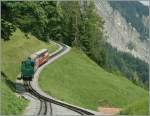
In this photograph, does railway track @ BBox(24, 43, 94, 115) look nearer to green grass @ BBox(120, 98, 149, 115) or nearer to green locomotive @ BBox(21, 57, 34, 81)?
green locomotive @ BBox(21, 57, 34, 81)

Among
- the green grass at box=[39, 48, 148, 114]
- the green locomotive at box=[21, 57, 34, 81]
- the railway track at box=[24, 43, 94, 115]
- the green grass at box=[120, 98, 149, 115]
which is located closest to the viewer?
the green grass at box=[120, 98, 149, 115]

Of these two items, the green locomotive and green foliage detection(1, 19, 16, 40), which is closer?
green foliage detection(1, 19, 16, 40)

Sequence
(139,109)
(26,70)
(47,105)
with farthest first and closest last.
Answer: (26,70)
(47,105)
(139,109)

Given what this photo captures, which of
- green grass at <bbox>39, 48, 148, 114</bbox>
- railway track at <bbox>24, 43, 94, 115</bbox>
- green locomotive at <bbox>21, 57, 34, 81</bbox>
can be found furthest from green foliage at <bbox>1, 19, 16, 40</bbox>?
green locomotive at <bbox>21, 57, 34, 81</bbox>

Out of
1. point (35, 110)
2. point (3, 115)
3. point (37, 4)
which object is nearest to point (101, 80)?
point (37, 4)

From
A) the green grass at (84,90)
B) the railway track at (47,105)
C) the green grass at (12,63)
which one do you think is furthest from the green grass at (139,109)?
the green grass at (84,90)

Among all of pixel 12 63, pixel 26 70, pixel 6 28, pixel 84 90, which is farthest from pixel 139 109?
pixel 26 70

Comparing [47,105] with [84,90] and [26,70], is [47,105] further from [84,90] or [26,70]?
[26,70]

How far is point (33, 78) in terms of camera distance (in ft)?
149

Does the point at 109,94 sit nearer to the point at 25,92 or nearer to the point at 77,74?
the point at 77,74

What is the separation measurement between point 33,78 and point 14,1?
12996 millimetres

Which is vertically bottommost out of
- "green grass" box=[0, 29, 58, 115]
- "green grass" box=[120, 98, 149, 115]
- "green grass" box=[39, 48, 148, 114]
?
"green grass" box=[39, 48, 148, 114]

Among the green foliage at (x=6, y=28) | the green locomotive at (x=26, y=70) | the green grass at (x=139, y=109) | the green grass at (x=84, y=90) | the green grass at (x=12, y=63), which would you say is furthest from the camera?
the green locomotive at (x=26, y=70)

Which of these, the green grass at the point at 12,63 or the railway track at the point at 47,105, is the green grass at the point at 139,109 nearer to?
the railway track at the point at 47,105
